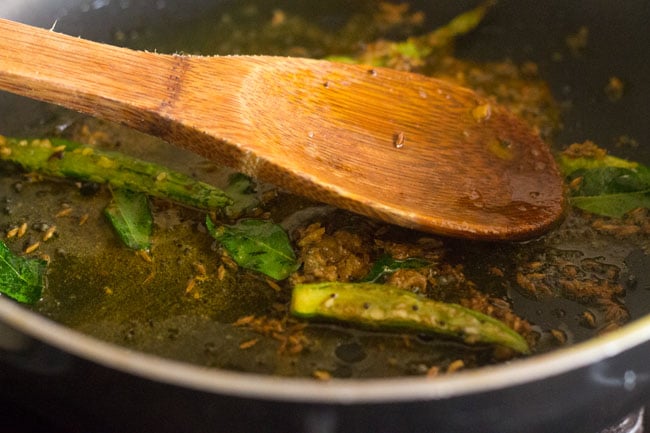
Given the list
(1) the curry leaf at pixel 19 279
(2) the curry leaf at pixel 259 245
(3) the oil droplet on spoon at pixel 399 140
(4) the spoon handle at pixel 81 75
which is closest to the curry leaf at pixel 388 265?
(2) the curry leaf at pixel 259 245

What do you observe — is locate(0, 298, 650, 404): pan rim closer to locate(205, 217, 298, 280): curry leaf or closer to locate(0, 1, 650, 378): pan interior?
locate(0, 1, 650, 378): pan interior

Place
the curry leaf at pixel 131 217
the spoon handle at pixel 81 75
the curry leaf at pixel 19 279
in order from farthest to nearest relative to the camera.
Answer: the curry leaf at pixel 131 217 < the curry leaf at pixel 19 279 < the spoon handle at pixel 81 75

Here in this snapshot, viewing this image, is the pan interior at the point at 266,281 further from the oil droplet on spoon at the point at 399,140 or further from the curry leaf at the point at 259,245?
the oil droplet on spoon at the point at 399,140

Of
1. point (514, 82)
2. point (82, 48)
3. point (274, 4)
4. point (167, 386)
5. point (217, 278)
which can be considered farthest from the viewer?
point (274, 4)

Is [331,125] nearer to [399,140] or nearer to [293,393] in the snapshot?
[399,140]

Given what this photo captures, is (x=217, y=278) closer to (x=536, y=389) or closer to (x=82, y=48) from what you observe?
(x=82, y=48)

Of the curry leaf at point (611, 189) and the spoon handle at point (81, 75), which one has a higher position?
the spoon handle at point (81, 75)

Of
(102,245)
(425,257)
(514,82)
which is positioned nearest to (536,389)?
(425,257)
